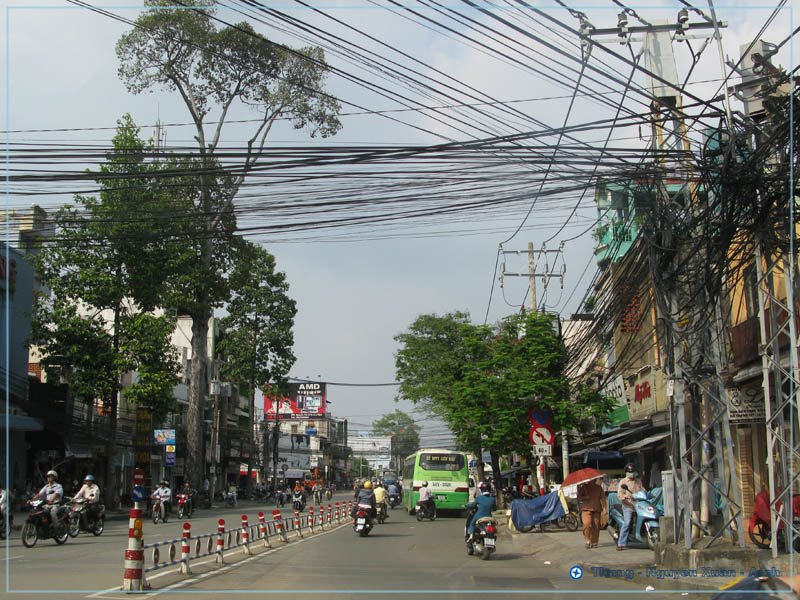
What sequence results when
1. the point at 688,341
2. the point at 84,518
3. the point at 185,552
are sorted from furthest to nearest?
1. the point at 84,518
2. the point at 688,341
3. the point at 185,552

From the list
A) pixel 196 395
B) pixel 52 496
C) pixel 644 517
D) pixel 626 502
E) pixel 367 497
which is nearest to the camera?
pixel 644 517

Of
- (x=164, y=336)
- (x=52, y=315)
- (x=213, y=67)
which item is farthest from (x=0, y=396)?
(x=213, y=67)

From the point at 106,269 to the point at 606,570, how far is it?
83.5 ft

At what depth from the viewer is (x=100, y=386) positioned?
33.3 meters

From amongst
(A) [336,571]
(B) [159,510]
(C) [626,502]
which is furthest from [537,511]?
(B) [159,510]

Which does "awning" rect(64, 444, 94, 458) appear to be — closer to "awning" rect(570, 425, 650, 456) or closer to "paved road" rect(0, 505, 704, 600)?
"paved road" rect(0, 505, 704, 600)

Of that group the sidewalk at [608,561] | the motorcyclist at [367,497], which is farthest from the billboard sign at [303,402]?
the sidewalk at [608,561]

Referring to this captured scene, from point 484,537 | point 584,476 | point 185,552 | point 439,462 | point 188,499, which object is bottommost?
point 188,499

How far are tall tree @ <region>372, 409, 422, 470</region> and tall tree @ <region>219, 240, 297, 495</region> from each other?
68.3m

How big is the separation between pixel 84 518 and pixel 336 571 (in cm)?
1060

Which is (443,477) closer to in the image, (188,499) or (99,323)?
(188,499)

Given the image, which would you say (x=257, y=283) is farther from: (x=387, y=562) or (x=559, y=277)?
(x=387, y=562)

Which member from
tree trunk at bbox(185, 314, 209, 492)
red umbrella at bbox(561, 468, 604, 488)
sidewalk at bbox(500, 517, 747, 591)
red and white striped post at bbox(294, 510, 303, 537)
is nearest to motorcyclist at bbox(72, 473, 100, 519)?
red and white striped post at bbox(294, 510, 303, 537)

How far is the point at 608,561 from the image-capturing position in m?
14.9
